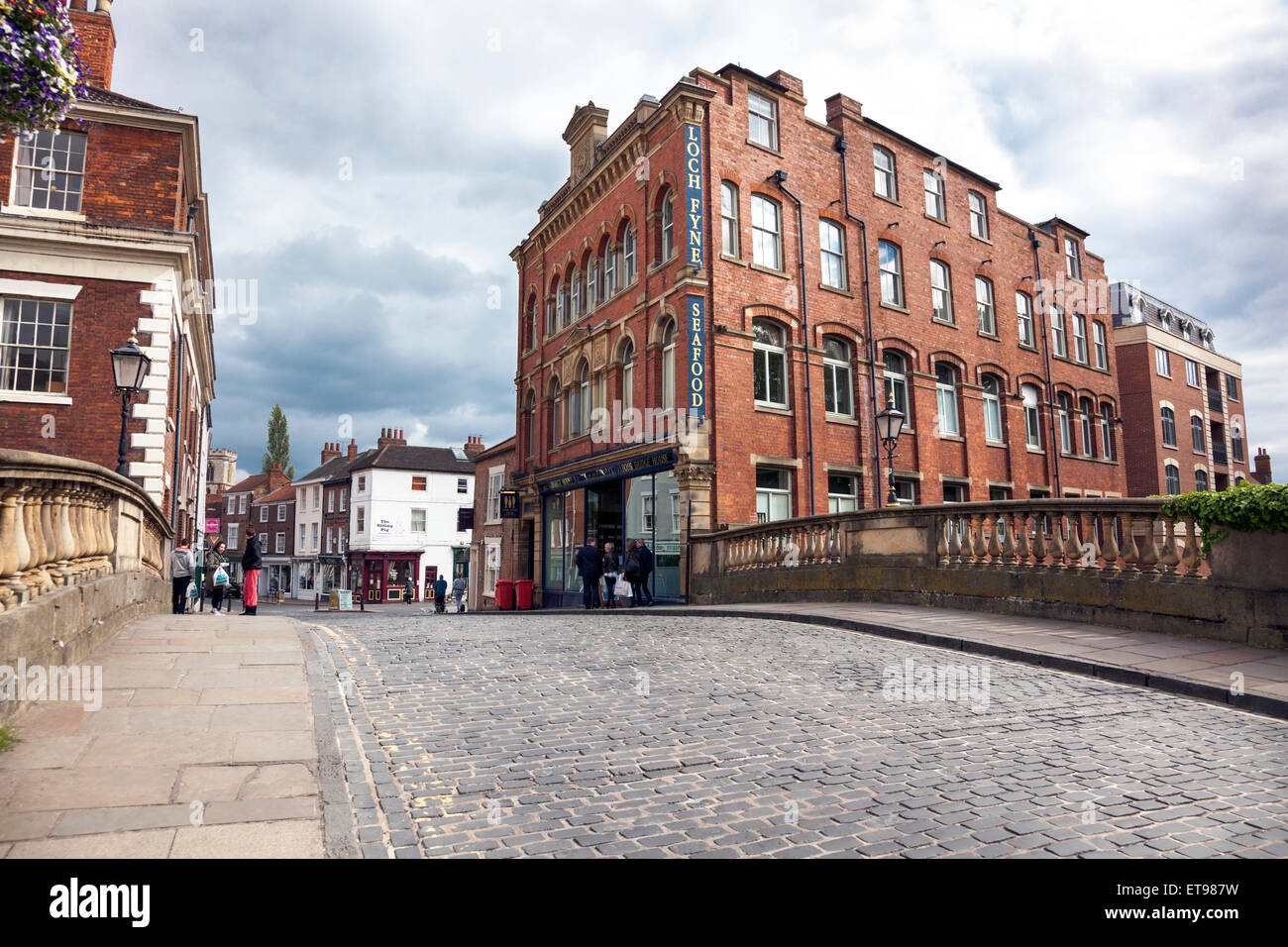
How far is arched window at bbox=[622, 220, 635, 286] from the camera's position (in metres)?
22.3

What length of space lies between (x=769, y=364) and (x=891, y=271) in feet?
20.5

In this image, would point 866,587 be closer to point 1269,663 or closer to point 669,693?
point 1269,663

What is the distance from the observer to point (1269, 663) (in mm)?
7285

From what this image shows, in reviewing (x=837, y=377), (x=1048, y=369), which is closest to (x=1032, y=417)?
(x=1048, y=369)

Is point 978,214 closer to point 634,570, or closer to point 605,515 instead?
point 605,515

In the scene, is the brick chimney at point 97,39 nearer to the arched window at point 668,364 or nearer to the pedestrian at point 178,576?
the pedestrian at point 178,576

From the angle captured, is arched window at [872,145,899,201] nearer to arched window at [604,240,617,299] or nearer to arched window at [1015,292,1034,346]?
arched window at [1015,292,1034,346]

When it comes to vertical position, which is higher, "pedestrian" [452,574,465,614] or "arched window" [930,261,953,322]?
"arched window" [930,261,953,322]

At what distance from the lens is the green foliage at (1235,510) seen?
8.19 m

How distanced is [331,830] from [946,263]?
83.9ft

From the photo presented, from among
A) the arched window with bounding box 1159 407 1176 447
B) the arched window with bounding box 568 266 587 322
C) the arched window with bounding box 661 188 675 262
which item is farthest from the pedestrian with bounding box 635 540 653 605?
the arched window with bounding box 1159 407 1176 447

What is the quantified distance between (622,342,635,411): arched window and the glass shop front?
1.77m
